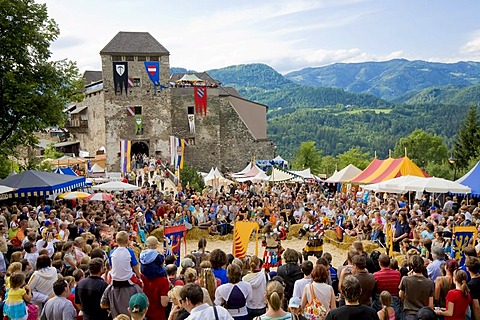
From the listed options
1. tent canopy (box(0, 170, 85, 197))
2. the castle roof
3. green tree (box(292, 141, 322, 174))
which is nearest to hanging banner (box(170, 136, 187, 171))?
the castle roof

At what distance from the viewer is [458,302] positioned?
19.4 ft

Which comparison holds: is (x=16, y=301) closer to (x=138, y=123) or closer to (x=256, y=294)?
(x=256, y=294)

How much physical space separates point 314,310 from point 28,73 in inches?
620

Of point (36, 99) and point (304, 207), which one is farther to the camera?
point (304, 207)

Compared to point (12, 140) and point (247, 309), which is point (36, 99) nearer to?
point (12, 140)

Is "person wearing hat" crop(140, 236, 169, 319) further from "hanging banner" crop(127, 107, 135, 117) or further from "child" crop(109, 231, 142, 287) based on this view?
"hanging banner" crop(127, 107, 135, 117)

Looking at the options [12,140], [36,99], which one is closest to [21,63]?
[36,99]

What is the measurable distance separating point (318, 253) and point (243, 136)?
135 feet

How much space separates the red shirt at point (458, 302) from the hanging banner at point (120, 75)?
141 ft

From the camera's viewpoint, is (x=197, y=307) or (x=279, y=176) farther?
(x=279, y=176)

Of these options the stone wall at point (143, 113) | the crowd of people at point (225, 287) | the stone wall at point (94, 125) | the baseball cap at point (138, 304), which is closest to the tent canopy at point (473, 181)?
the crowd of people at point (225, 287)

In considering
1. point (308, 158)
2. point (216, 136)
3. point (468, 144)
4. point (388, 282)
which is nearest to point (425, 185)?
point (388, 282)

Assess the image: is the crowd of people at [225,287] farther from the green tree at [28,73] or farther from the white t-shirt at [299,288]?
the green tree at [28,73]

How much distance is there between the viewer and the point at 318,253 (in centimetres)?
1055
